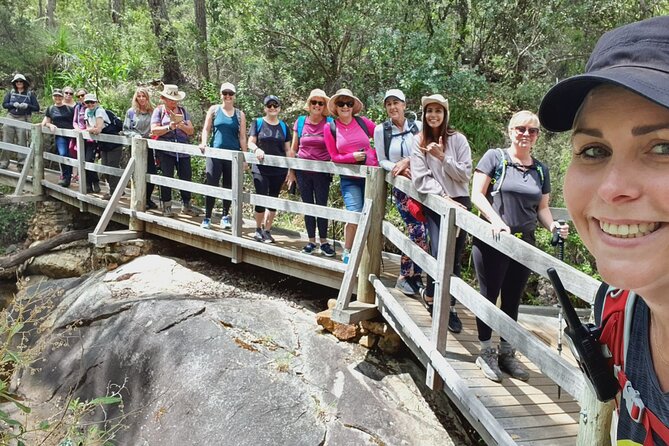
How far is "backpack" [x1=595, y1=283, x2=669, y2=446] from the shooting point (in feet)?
3.35

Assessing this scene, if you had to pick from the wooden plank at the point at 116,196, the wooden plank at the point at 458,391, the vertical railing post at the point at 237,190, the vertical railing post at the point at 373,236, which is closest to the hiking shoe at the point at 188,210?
the wooden plank at the point at 116,196

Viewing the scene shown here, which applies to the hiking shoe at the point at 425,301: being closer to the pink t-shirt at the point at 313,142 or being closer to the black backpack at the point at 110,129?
the pink t-shirt at the point at 313,142

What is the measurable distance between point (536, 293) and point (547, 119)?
7614 mm

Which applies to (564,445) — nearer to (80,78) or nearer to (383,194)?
(383,194)

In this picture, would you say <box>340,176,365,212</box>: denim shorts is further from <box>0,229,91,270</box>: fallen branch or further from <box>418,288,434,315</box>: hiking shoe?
<box>0,229,91,270</box>: fallen branch

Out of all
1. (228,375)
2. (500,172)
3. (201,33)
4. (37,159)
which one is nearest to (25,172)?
(37,159)

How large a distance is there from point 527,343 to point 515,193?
127 centimetres

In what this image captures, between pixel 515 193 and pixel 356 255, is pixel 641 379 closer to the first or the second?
pixel 515 193

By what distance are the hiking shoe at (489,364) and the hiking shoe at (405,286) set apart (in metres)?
1.30

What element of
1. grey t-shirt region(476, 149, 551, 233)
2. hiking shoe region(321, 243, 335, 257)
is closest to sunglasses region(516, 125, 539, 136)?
grey t-shirt region(476, 149, 551, 233)

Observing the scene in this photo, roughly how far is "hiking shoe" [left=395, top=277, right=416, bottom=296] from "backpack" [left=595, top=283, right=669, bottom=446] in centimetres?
372

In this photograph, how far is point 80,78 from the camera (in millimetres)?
15094

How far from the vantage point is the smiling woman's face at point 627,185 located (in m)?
0.91

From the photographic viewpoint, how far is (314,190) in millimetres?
5949
